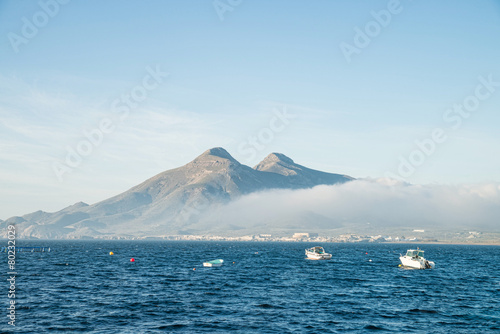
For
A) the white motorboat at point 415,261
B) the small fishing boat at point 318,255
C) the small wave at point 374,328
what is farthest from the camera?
the small fishing boat at point 318,255

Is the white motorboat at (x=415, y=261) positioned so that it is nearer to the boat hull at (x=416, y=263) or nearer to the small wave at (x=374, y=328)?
the boat hull at (x=416, y=263)

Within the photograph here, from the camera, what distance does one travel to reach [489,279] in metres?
112

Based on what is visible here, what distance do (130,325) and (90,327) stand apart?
455 centimetres

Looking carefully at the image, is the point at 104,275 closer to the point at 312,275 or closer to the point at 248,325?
the point at 312,275

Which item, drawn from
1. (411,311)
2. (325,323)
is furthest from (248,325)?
(411,311)

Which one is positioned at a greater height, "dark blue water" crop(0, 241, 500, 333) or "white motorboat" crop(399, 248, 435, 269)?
"white motorboat" crop(399, 248, 435, 269)

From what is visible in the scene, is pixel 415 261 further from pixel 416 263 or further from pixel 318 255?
pixel 318 255

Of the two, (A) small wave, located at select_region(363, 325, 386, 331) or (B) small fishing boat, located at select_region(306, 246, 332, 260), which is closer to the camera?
(A) small wave, located at select_region(363, 325, 386, 331)

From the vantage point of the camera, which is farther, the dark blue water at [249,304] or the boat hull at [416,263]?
the boat hull at [416,263]

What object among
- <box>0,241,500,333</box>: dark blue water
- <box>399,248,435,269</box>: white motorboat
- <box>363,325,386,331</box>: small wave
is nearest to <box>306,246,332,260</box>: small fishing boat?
<box>399,248,435,269</box>: white motorboat

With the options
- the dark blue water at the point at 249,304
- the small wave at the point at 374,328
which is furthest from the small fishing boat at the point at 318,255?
the small wave at the point at 374,328

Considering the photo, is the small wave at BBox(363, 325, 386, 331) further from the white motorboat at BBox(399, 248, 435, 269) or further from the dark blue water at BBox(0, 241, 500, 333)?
the white motorboat at BBox(399, 248, 435, 269)

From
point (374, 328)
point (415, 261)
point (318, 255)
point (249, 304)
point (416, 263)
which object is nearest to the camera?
point (374, 328)

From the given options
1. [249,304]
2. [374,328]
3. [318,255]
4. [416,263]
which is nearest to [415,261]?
[416,263]
